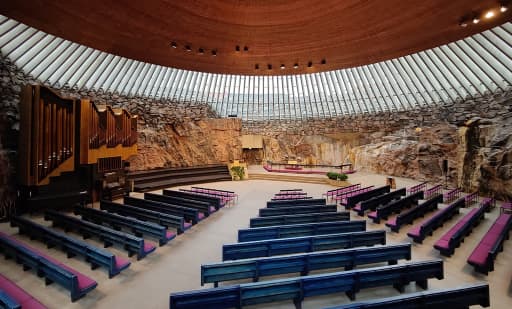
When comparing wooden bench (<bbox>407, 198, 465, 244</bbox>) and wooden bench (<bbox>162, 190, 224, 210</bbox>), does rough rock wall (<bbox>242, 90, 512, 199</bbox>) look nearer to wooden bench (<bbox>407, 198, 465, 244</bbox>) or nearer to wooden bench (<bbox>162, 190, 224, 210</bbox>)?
wooden bench (<bbox>407, 198, 465, 244</bbox>)

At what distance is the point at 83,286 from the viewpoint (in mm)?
3369

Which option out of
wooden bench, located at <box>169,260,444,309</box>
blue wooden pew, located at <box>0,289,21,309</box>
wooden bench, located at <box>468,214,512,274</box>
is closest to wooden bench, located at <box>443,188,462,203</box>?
wooden bench, located at <box>468,214,512,274</box>

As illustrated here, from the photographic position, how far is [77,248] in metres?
4.34

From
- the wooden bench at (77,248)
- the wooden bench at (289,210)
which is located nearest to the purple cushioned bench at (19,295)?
the wooden bench at (77,248)

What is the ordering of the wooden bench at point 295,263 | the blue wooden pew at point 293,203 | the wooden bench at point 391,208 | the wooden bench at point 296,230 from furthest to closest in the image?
the blue wooden pew at point 293,203
the wooden bench at point 391,208
the wooden bench at point 296,230
the wooden bench at point 295,263

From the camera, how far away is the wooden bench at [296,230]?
517 centimetres

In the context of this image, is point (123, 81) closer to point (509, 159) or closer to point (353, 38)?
point (353, 38)

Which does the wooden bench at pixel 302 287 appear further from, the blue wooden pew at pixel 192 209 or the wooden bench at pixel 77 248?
the blue wooden pew at pixel 192 209

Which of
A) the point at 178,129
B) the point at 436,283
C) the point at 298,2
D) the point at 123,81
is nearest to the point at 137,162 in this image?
the point at 178,129

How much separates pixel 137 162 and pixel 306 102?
1609cm

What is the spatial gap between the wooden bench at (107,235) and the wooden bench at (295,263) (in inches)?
74.6

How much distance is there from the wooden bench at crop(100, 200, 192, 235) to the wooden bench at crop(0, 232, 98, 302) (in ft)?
7.82

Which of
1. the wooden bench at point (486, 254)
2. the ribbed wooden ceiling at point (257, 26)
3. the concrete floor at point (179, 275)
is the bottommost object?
the concrete floor at point (179, 275)

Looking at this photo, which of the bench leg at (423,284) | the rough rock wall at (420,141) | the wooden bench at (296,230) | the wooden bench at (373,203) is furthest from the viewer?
the rough rock wall at (420,141)
